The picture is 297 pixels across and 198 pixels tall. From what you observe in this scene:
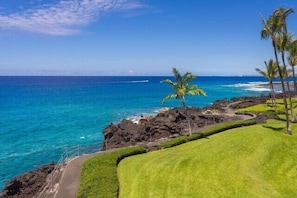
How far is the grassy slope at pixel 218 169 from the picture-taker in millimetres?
24317

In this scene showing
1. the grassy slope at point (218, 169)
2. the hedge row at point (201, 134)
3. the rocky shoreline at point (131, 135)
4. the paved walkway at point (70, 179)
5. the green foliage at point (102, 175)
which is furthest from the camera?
the hedge row at point (201, 134)

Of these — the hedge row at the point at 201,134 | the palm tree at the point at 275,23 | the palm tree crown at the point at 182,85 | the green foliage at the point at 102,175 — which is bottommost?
the green foliage at the point at 102,175

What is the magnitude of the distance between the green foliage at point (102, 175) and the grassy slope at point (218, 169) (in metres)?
0.87

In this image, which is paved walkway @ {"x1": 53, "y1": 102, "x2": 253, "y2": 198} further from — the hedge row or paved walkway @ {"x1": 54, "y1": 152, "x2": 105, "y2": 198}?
the hedge row

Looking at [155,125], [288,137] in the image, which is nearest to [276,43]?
[288,137]

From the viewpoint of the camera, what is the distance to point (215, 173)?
89.2ft

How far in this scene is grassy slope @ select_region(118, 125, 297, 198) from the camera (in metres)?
24.3

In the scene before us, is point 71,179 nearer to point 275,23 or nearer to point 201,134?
point 201,134

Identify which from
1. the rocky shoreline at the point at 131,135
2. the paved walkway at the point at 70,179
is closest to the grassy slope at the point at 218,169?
the paved walkway at the point at 70,179

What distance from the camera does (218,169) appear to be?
28000 mm

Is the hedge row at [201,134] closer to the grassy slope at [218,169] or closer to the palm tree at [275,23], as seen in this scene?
the grassy slope at [218,169]

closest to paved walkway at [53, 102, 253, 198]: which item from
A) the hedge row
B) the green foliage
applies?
the green foliage

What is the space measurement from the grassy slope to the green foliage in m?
0.87

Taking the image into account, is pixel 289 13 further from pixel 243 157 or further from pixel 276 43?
pixel 243 157
